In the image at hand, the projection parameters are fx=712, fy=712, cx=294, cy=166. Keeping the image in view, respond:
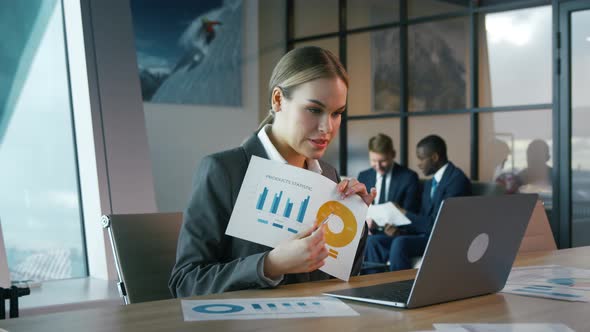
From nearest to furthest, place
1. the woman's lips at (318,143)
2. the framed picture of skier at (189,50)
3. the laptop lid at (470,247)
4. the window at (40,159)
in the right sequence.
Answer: the laptop lid at (470,247) < the woman's lips at (318,143) < the window at (40,159) < the framed picture of skier at (189,50)

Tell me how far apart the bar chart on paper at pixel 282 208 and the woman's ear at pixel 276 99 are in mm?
269

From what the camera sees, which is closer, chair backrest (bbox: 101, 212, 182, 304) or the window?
chair backrest (bbox: 101, 212, 182, 304)

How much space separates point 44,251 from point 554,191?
12.8ft

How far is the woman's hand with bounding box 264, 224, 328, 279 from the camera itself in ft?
4.99

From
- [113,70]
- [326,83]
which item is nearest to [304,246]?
[326,83]

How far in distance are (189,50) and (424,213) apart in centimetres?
295

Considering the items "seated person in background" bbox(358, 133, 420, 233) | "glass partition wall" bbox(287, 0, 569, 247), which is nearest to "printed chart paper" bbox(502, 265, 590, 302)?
"seated person in background" bbox(358, 133, 420, 233)

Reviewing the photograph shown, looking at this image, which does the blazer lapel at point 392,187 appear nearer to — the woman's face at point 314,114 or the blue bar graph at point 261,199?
the woman's face at point 314,114

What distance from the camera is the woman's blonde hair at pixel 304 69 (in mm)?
1762

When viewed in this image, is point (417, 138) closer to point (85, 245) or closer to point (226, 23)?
point (226, 23)

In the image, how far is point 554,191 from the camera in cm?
574

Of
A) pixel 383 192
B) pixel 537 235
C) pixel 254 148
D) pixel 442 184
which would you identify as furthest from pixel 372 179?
pixel 254 148

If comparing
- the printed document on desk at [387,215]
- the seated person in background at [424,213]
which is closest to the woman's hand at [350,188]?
the seated person in background at [424,213]

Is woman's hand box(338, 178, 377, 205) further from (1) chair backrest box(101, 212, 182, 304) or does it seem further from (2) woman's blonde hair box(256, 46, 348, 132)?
(1) chair backrest box(101, 212, 182, 304)
